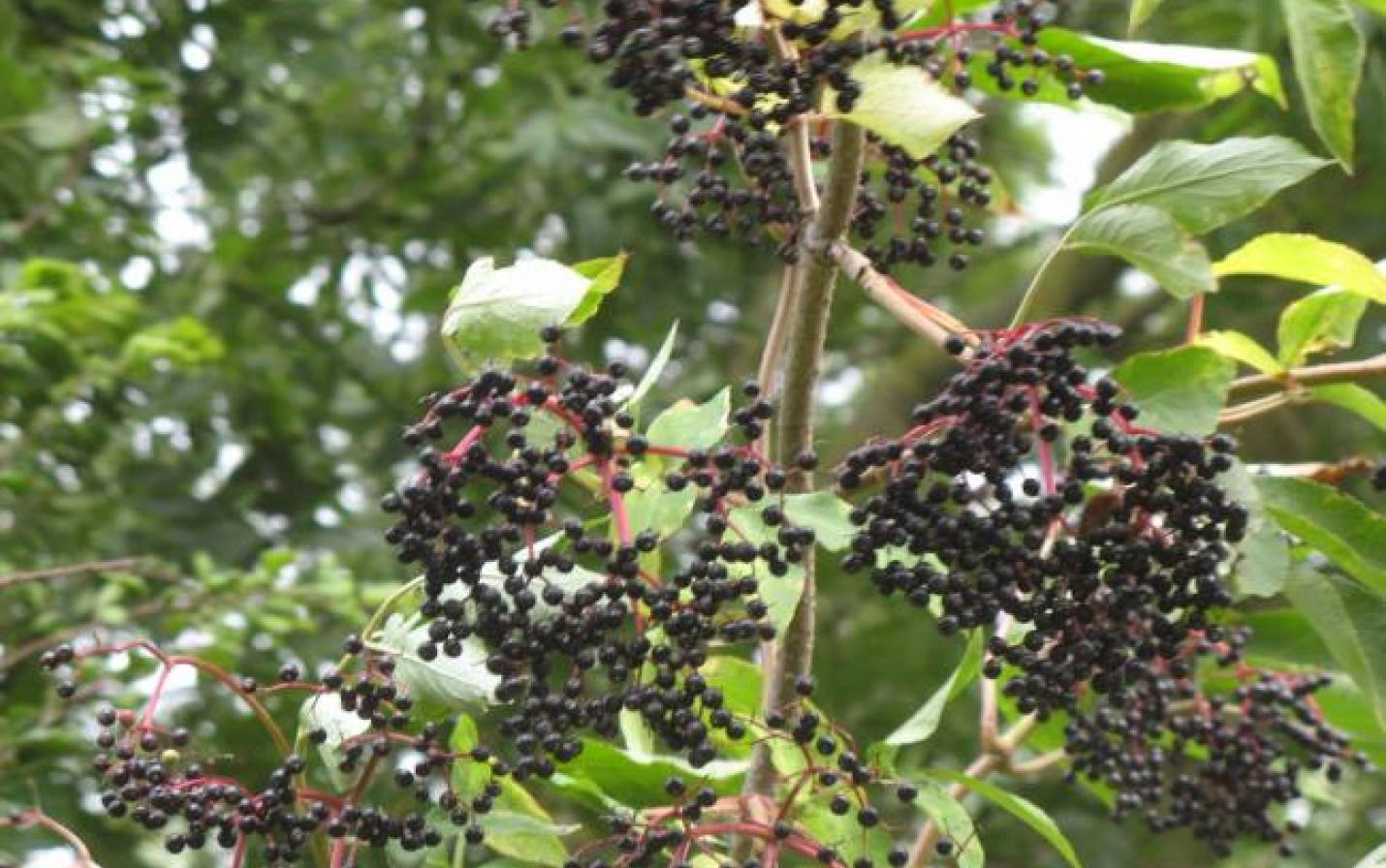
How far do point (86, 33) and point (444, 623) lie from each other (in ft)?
9.83

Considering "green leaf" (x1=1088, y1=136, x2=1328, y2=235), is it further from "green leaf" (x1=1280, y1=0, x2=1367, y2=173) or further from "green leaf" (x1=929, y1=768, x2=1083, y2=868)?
"green leaf" (x1=929, y1=768, x2=1083, y2=868)

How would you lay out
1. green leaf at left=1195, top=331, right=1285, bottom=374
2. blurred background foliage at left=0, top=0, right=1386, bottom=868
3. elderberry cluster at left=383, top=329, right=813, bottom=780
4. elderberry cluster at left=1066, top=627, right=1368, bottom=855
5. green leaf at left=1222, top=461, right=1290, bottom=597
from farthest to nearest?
blurred background foliage at left=0, top=0, right=1386, bottom=868 < elderberry cluster at left=1066, top=627, right=1368, bottom=855 < green leaf at left=1195, top=331, right=1285, bottom=374 < green leaf at left=1222, top=461, right=1290, bottom=597 < elderberry cluster at left=383, top=329, right=813, bottom=780

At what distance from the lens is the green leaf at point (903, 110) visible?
5.07ft

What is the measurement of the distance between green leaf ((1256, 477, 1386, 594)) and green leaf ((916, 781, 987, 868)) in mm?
403

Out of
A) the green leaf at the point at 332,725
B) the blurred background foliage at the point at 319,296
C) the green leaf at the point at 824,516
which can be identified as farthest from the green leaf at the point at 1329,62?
the blurred background foliage at the point at 319,296

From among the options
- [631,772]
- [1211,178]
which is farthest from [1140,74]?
[631,772]

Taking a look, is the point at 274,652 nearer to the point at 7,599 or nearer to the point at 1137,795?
the point at 7,599

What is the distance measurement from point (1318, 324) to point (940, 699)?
0.53m

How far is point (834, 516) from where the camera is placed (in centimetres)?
155

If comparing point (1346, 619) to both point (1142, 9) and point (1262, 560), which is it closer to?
point (1262, 560)

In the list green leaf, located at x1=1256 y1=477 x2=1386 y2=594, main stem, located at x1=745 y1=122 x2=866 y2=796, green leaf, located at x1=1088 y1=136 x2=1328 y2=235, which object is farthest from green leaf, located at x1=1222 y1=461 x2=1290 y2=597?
main stem, located at x1=745 y1=122 x2=866 y2=796

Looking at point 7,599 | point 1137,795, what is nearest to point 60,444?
point 7,599

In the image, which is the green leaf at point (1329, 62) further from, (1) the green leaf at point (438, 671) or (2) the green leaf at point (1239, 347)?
(1) the green leaf at point (438, 671)

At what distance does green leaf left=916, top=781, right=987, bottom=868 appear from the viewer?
68.0 inches
